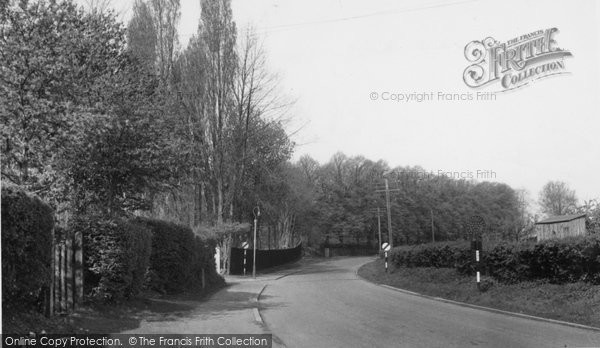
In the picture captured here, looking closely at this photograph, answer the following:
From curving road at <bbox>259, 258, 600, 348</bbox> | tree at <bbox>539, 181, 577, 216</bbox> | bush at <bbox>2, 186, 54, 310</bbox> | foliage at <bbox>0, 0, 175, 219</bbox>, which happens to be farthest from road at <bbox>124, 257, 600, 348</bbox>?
tree at <bbox>539, 181, 577, 216</bbox>

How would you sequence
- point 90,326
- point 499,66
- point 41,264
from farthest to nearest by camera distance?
point 499,66 → point 90,326 → point 41,264

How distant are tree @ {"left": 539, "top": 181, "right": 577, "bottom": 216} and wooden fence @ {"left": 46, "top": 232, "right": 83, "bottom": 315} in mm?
25738

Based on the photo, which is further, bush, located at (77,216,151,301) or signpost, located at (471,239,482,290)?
signpost, located at (471,239,482,290)

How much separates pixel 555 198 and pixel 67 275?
1096 inches

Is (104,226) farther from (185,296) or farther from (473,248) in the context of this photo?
(473,248)

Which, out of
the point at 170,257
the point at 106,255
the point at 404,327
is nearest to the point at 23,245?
the point at 106,255

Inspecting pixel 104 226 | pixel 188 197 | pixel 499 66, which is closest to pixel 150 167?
pixel 104 226

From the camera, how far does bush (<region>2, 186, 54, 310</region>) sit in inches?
267

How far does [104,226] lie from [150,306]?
303 cm

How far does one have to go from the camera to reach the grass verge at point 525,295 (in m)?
13.2

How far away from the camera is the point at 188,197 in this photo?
3606 cm

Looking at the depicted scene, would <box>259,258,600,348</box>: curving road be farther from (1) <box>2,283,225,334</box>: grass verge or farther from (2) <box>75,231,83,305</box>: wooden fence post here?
(2) <box>75,231,83,305</box>: wooden fence post

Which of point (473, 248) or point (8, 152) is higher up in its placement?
point (8, 152)

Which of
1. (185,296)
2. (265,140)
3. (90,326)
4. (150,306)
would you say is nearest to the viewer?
(90,326)
